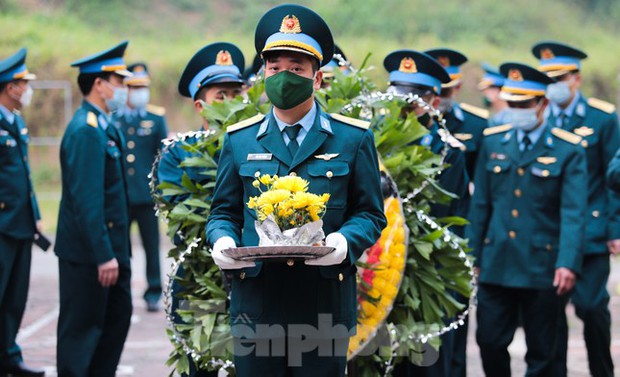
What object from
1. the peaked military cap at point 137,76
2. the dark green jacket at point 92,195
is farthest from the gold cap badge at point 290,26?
the peaked military cap at point 137,76

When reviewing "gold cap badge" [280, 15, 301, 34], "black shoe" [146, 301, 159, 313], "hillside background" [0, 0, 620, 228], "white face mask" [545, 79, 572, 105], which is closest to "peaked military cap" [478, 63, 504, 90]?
"white face mask" [545, 79, 572, 105]

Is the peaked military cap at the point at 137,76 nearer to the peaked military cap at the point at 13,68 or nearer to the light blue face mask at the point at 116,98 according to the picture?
the peaked military cap at the point at 13,68

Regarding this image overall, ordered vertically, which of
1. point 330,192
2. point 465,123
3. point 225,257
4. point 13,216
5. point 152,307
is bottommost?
point 152,307

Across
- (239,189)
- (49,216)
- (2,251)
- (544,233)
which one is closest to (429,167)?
(544,233)

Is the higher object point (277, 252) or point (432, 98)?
point (432, 98)

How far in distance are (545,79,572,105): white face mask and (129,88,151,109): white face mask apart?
5681 millimetres

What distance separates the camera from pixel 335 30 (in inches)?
1235

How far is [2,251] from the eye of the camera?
8.36 meters

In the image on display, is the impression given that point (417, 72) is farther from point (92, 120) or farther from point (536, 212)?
point (92, 120)

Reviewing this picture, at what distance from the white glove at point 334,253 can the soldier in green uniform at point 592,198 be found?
3.54 metres

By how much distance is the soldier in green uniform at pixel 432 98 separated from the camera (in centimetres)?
727

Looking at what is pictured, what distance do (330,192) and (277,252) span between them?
556mm

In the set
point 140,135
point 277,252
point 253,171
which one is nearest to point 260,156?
point 253,171

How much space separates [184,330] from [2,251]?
2.77 m
